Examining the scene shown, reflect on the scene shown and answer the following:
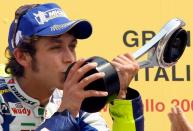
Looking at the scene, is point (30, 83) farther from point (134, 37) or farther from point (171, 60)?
point (134, 37)

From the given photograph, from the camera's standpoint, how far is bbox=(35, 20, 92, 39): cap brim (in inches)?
66.5

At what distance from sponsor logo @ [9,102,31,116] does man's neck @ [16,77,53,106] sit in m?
0.04

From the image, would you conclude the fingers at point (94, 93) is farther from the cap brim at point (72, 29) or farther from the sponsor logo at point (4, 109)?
the sponsor logo at point (4, 109)

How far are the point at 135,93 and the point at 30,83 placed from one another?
30 cm

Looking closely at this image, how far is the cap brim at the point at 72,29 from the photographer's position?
1689 mm

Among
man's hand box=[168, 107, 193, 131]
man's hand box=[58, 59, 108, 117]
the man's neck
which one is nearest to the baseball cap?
the man's neck

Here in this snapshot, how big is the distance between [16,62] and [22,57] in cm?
5

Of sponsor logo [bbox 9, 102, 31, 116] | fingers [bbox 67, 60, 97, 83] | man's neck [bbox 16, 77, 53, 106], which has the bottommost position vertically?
sponsor logo [bbox 9, 102, 31, 116]

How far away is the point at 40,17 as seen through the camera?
1.76m

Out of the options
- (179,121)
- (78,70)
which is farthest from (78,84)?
(179,121)

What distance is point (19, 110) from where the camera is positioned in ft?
5.82

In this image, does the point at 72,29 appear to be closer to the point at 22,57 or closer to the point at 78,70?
the point at 22,57

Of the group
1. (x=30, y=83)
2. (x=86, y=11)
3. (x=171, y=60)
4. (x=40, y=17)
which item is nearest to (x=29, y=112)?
(x=30, y=83)

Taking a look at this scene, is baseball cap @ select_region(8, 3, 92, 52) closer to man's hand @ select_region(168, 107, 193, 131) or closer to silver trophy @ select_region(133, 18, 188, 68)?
silver trophy @ select_region(133, 18, 188, 68)
